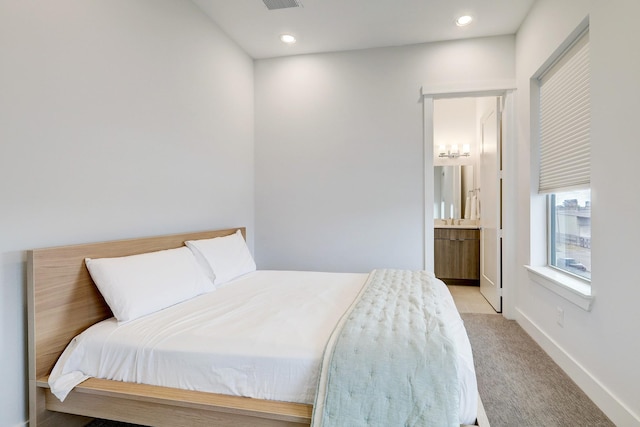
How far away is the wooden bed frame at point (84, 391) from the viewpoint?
1386 mm

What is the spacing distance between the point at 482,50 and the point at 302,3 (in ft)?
6.24

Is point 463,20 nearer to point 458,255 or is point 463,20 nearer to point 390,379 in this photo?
point 458,255

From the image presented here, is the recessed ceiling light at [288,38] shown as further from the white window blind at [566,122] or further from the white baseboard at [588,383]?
the white baseboard at [588,383]

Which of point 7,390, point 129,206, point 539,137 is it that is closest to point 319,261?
point 129,206

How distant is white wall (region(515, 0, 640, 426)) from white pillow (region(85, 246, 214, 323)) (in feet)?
7.82

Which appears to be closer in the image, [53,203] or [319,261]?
[53,203]

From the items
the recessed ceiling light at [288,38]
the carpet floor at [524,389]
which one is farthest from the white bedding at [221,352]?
the recessed ceiling light at [288,38]

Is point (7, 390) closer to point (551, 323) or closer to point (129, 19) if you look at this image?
point (129, 19)

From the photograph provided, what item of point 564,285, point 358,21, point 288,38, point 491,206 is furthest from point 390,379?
point 288,38

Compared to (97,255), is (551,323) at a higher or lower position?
lower

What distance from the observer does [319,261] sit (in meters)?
3.87

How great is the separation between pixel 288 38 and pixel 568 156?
108 inches

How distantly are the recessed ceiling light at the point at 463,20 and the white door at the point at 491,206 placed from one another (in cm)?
91

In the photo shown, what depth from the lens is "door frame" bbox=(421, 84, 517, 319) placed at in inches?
133
